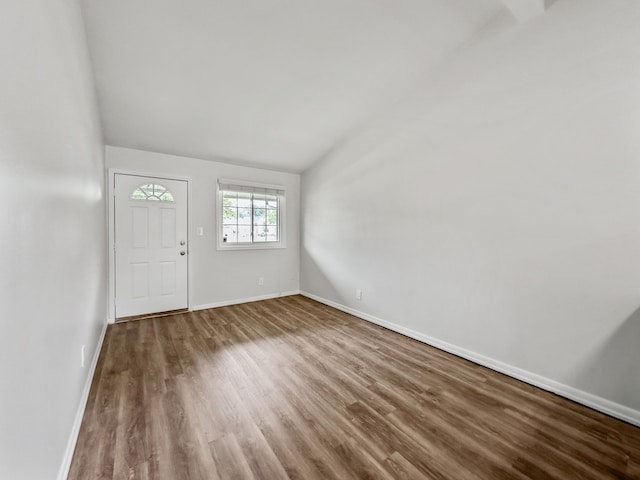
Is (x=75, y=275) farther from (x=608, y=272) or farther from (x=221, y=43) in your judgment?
(x=608, y=272)

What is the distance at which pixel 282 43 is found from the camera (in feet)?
7.49

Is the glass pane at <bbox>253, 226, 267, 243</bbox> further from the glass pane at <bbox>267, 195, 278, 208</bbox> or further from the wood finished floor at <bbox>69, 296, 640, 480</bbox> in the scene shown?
the wood finished floor at <bbox>69, 296, 640, 480</bbox>

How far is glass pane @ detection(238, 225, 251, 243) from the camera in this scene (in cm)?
432

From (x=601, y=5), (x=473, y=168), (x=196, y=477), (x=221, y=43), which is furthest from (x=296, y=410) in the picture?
(x=601, y=5)

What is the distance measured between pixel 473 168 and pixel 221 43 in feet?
7.88

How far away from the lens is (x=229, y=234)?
4.22 metres

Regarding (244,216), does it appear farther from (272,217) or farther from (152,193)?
(152,193)

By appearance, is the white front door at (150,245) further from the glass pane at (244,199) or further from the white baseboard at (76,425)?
the white baseboard at (76,425)

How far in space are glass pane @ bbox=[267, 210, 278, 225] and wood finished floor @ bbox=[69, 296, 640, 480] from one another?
2.32 metres

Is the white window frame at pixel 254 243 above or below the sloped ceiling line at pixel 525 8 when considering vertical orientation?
below

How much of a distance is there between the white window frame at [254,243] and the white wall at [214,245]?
6cm

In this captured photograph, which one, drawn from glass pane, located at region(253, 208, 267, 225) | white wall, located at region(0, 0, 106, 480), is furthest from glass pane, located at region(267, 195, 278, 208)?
white wall, located at region(0, 0, 106, 480)

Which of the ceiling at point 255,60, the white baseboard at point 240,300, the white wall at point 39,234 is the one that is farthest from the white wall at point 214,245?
the white wall at point 39,234

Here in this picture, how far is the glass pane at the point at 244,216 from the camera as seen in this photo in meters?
4.32
